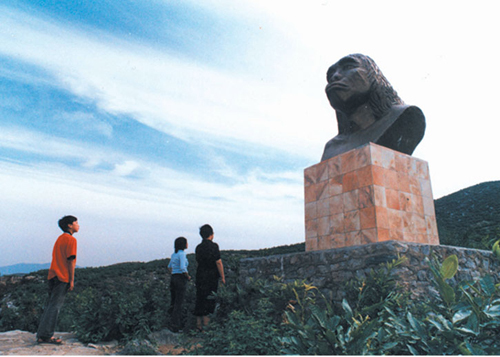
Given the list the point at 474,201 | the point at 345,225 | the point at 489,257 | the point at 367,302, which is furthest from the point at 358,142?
the point at 474,201

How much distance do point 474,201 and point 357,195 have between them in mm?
26472

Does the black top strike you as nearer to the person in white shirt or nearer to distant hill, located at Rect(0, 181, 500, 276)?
the person in white shirt

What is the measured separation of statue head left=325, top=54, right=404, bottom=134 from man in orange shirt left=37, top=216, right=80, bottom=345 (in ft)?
15.4

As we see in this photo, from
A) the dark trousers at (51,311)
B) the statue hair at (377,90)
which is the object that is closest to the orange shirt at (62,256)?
the dark trousers at (51,311)

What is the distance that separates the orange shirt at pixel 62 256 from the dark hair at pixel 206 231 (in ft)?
6.28

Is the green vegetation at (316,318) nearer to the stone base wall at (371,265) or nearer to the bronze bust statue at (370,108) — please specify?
the stone base wall at (371,265)

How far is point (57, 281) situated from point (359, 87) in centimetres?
541

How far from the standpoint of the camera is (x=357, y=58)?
5.71 meters

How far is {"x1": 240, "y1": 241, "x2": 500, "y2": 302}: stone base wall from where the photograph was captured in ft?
13.1

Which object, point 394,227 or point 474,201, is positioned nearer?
point 394,227

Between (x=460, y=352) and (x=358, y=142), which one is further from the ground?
(x=358, y=142)

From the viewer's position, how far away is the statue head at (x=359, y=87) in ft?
18.4

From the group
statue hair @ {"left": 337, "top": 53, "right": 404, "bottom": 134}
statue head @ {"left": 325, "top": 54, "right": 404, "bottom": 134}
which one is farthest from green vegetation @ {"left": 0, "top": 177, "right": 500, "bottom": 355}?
statue head @ {"left": 325, "top": 54, "right": 404, "bottom": 134}

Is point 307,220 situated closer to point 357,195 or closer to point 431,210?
point 357,195
